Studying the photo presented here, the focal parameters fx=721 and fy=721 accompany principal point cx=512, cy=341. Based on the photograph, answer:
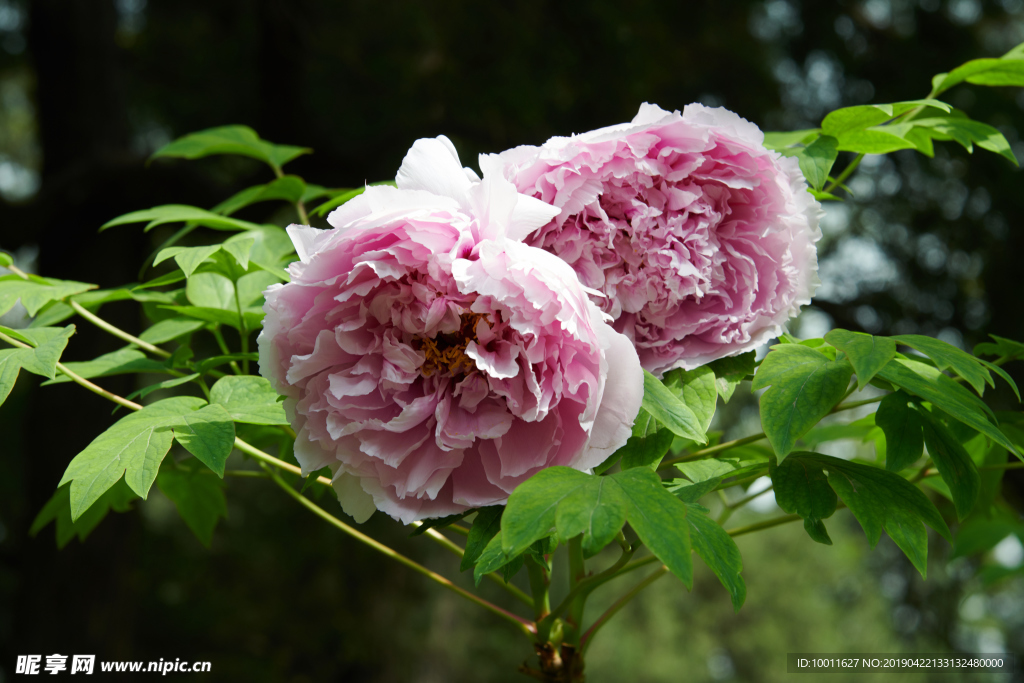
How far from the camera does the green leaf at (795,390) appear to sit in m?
0.48

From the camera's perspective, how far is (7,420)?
4160 mm

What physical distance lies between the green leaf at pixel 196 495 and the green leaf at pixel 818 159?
0.74 meters

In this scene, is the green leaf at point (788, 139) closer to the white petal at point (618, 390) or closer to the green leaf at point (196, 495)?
the white petal at point (618, 390)

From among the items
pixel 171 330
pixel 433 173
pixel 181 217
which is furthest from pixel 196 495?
pixel 433 173

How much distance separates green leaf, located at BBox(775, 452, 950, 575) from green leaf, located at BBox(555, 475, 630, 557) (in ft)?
0.46

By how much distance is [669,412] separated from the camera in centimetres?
48

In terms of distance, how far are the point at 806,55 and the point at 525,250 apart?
355cm

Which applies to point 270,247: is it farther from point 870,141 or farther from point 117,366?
point 870,141

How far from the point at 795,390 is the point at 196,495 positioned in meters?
0.75

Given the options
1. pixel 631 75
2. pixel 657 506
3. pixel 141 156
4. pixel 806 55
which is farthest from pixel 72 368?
pixel 806 55

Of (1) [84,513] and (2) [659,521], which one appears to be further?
(1) [84,513]

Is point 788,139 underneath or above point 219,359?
above

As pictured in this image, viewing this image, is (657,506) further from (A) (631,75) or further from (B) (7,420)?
(B) (7,420)

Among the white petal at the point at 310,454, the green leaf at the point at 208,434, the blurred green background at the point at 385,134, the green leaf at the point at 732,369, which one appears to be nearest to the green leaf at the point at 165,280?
the green leaf at the point at 208,434
